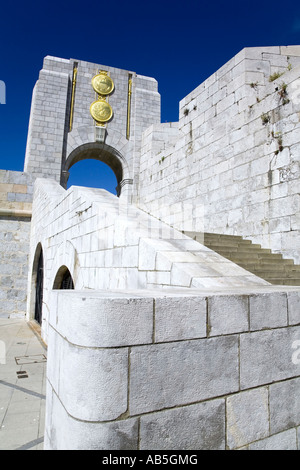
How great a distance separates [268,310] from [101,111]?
1549cm

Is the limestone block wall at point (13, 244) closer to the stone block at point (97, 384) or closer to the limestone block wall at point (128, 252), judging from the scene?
the limestone block wall at point (128, 252)

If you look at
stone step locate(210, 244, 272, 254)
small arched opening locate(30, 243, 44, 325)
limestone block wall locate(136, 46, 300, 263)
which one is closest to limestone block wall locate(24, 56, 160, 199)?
small arched opening locate(30, 243, 44, 325)

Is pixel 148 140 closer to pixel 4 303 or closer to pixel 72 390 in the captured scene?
pixel 4 303

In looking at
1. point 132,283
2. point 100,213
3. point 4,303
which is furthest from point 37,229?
point 132,283

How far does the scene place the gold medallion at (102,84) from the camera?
1567cm

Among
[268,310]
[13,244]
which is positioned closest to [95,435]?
[268,310]

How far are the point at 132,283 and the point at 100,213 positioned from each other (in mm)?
1306

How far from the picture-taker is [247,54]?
800 centimetres

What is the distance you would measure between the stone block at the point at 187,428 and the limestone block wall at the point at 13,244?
1147 cm

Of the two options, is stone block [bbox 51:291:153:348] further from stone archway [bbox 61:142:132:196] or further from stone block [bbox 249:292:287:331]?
stone archway [bbox 61:142:132:196]

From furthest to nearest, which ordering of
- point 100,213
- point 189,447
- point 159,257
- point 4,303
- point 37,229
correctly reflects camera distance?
point 4,303 < point 37,229 < point 100,213 < point 159,257 < point 189,447

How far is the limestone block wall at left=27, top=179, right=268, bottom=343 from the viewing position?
2992 millimetres

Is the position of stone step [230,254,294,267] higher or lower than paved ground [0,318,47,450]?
higher

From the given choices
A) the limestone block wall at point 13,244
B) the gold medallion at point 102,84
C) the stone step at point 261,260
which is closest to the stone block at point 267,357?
the stone step at point 261,260
